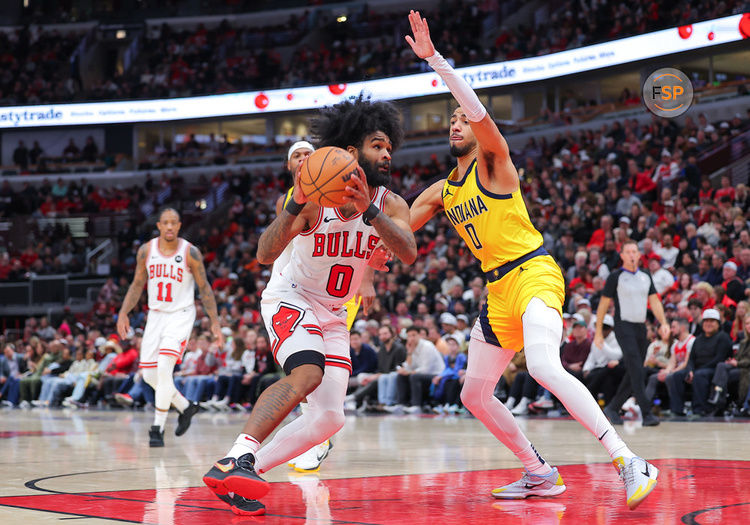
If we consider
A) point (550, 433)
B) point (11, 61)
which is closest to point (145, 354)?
point (550, 433)

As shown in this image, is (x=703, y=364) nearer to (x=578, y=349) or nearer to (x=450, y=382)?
(x=578, y=349)

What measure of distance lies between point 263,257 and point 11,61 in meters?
37.6

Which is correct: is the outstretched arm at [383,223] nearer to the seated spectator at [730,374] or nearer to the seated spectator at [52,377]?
the seated spectator at [730,374]

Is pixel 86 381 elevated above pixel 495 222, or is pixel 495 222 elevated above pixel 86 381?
pixel 495 222

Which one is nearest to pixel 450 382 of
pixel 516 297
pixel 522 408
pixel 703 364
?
pixel 522 408

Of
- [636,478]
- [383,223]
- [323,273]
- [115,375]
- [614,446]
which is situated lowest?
[115,375]

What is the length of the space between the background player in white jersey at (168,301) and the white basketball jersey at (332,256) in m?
4.23

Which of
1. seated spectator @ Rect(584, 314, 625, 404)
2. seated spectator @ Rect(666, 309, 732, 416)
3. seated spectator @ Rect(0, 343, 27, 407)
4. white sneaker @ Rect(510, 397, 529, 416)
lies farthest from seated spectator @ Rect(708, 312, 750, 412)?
seated spectator @ Rect(0, 343, 27, 407)

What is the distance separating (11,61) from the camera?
1497 inches

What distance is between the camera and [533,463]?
5020 mm

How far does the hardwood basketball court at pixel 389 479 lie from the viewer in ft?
13.8

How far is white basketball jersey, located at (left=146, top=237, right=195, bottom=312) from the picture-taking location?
29.6ft

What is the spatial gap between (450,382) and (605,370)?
8.30 feet

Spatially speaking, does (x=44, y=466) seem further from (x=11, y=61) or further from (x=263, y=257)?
(x=11, y=61)
